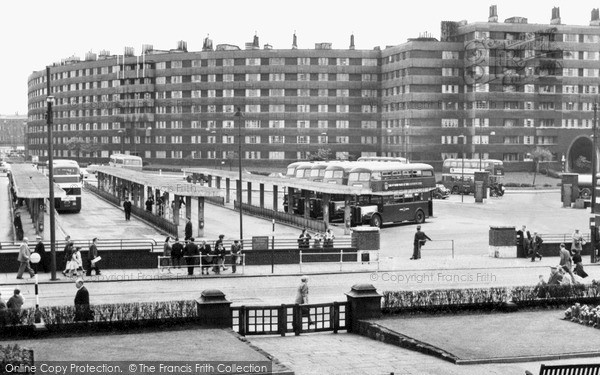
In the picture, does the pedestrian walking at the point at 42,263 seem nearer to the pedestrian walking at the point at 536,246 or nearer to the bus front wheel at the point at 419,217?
the pedestrian walking at the point at 536,246

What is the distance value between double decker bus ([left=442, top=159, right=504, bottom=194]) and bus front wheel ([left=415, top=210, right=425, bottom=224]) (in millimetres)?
28502

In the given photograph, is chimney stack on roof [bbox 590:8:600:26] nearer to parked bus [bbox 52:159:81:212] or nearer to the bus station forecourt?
the bus station forecourt

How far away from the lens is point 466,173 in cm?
8700

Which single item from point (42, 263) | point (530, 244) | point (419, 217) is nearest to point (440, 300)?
point (42, 263)

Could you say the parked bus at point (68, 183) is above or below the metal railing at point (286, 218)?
above

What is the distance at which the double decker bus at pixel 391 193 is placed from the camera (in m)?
52.1

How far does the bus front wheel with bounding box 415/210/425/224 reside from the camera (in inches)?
2232

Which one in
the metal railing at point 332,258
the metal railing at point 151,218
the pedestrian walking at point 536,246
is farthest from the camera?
the metal railing at point 151,218

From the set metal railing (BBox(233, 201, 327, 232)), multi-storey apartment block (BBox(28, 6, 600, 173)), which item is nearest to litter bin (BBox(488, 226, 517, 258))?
metal railing (BBox(233, 201, 327, 232))

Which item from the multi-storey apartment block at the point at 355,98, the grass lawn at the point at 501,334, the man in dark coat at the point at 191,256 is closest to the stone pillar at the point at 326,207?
the man in dark coat at the point at 191,256

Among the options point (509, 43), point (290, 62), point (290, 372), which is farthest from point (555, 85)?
point (290, 372)

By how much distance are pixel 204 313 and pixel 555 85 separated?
99.4 meters

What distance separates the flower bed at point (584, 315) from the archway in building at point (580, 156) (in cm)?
9314

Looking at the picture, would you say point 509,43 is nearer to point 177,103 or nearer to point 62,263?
point 177,103
